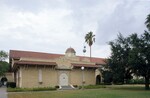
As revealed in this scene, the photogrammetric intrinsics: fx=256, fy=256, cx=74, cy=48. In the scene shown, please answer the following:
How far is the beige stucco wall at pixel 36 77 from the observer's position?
40.5 m

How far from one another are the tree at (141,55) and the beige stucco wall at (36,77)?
44.5 ft

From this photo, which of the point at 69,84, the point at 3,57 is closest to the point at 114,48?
the point at 69,84

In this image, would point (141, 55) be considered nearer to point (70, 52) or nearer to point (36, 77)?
point (36, 77)

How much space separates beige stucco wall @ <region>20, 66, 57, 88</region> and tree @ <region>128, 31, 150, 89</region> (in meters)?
13.6

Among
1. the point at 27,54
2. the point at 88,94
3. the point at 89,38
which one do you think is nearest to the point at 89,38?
the point at 89,38

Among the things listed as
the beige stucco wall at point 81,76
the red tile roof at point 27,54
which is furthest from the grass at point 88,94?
the red tile roof at point 27,54

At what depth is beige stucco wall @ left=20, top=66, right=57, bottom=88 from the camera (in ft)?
133

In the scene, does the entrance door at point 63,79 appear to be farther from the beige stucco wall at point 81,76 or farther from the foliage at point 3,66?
the foliage at point 3,66

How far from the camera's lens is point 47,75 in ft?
140

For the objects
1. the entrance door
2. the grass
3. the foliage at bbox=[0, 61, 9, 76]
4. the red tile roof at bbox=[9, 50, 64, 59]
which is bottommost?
the grass

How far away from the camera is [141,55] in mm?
36781

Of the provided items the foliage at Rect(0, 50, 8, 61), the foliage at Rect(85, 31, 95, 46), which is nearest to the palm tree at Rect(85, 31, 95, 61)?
the foliage at Rect(85, 31, 95, 46)

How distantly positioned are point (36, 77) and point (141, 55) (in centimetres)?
1688

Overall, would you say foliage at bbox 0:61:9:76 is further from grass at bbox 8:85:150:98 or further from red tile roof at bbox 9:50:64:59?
grass at bbox 8:85:150:98
